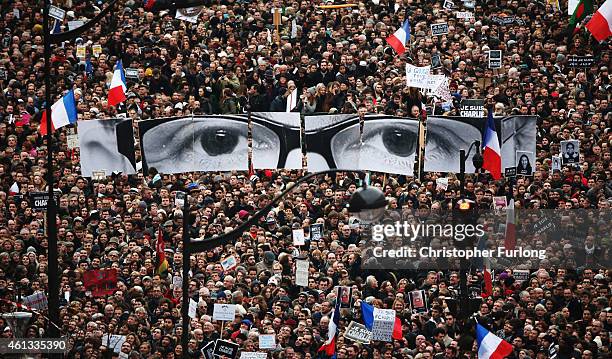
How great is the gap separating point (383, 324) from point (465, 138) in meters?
5.96

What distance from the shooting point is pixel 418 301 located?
23.8 meters

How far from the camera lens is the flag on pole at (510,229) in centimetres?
2503

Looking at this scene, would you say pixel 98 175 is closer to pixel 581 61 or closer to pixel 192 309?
pixel 192 309

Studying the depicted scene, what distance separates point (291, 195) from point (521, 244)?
Result: 4.20 m

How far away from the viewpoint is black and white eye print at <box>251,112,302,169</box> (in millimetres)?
28672

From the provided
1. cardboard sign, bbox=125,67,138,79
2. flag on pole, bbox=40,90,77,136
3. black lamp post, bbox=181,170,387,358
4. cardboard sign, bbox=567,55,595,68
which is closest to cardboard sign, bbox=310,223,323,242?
flag on pole, bbox=40,90,77,136

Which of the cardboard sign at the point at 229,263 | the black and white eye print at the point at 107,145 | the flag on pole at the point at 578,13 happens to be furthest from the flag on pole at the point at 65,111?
the flag on pole at the point at 578,13

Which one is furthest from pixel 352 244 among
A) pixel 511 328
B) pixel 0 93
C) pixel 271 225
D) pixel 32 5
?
pixel 32 5

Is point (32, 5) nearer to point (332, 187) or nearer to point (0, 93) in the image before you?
point (0, 93)

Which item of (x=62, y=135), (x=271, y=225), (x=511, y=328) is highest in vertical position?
(x=62, y=135)

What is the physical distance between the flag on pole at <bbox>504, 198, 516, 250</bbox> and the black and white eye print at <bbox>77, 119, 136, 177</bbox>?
7279mm

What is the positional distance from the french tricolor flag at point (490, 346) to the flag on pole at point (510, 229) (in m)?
3.09

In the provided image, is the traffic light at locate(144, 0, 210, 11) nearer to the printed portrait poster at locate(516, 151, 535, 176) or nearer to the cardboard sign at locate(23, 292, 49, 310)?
the cardboard sign at locate(23, 292, 49, 310)

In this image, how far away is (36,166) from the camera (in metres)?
28.1
